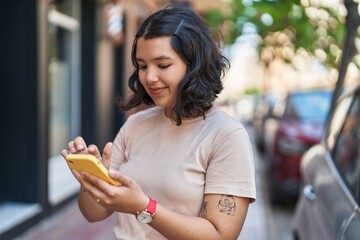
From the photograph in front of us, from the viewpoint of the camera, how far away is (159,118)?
2.01 metres

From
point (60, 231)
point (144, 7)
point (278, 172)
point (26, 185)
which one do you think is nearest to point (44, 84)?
point (26, 185)

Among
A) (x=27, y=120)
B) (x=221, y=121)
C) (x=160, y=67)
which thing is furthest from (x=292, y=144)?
(x=160, y=67)

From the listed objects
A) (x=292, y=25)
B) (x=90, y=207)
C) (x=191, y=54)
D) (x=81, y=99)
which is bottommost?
(x=81, y=99)

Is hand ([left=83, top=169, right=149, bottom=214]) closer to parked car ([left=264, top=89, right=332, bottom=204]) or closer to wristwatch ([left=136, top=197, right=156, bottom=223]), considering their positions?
wristwatch ([left=136, top=197, right=156, bottom=223])

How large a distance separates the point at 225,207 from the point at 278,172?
209 inches

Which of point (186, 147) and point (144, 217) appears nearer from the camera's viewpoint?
point (144, 217)

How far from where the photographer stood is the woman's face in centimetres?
180

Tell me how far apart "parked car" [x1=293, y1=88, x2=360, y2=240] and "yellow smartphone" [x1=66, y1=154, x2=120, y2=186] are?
1200 mm

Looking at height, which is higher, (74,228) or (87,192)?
(87,192)

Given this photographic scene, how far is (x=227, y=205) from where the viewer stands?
1.74 m

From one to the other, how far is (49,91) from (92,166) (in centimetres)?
482

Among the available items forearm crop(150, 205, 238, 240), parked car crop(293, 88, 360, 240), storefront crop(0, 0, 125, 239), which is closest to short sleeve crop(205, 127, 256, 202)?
forearm crop(150, 205, 238, 240)

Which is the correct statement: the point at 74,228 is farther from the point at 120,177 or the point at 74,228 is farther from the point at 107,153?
the point at 120,177

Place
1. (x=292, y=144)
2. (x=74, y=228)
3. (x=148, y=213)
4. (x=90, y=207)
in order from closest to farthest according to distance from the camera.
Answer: (x=148, y=213)
(x=90, y=207)
(x=74, y=228)
(x=292, y=144)
